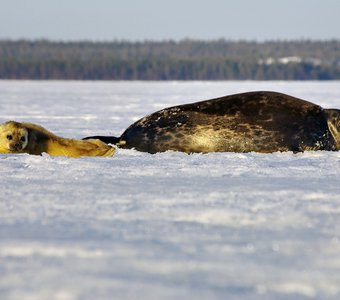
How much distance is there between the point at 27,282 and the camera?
204 cm

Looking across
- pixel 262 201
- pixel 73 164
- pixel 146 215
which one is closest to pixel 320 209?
pixel 262 201

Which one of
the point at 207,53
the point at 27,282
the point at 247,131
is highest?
the point at 207,53

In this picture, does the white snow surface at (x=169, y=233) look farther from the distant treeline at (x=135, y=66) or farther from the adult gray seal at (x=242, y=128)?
the distant treeline at (x=135, y=66)

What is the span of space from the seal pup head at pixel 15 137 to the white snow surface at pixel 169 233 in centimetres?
118

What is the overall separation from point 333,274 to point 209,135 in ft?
14.4

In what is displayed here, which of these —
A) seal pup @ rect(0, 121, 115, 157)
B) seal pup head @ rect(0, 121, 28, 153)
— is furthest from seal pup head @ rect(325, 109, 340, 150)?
seal pup head @ rect(0, 121, 28, 153)

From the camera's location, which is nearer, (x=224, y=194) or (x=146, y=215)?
(x=146, y=215)

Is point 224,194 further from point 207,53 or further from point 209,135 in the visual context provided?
point 207,53

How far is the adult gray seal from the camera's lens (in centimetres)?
653

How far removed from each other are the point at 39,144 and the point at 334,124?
9.05 feet

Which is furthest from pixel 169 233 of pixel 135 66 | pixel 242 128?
pixel 135 66

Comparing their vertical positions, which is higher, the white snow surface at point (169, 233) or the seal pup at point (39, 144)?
the seal pup at point (39, 144)

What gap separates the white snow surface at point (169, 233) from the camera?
2.04 m

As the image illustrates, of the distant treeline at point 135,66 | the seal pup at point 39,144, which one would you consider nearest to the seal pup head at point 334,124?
the seal pup at point 39,144
